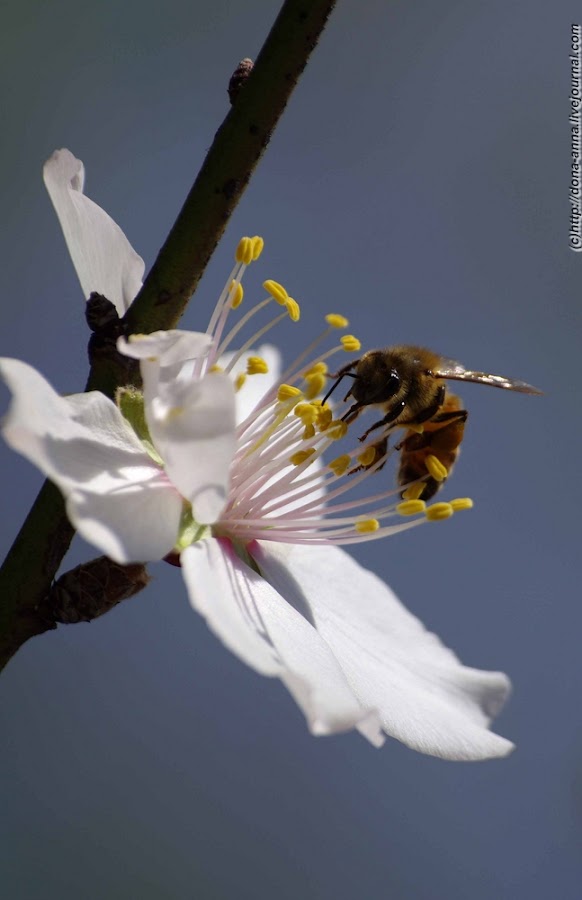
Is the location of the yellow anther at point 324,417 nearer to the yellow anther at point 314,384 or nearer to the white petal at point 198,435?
the yellow anther at point 314,384

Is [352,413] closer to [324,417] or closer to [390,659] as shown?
[324,417]

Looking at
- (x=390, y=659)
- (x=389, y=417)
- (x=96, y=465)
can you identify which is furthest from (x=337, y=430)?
(x=96, y=465)

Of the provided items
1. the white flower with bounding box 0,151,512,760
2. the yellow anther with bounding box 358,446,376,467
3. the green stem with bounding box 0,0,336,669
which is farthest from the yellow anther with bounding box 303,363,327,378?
the green stem with bounding box 0,0,336,669

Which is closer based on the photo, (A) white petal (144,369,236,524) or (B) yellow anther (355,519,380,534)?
(A) white petal (144,369,236,524)

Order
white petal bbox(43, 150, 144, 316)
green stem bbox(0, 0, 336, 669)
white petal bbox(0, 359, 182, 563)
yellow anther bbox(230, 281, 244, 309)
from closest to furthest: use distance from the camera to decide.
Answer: white petal bbox(0, 359, 182, 563)
green stem bbox(0, 0, 336, 669)
white petal bbox(43, 150, 144, 316)
yellow anther bbox(230, 281, 244, 309)

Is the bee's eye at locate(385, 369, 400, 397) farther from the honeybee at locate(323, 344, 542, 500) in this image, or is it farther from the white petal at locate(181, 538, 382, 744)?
the white petal at locate(181, 538, 382, 744)

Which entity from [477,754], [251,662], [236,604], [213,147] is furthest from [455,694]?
[213,147]
